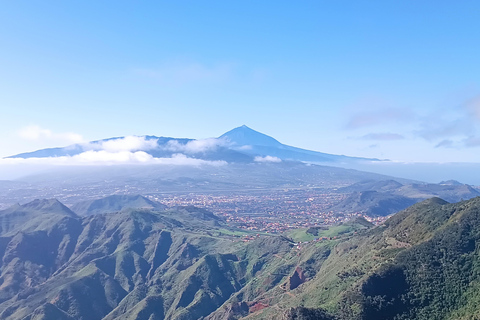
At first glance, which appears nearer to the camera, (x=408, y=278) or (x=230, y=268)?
(x=408, y=278)

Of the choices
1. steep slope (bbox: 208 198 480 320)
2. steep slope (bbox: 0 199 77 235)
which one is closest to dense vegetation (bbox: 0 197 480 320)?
steep slope (bbox: 208 198 480 320)

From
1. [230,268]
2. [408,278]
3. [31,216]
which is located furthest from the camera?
[31,216]

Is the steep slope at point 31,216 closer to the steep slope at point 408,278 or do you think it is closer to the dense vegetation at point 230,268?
the dense vegetation at point 230,268

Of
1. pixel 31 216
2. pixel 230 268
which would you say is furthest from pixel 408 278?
pixel 31 216

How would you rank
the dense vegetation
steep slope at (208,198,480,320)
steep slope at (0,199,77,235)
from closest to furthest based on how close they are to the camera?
steep slope at (208,198,480,320)
the dense vegetation
steep slope at (0,199,77,235)

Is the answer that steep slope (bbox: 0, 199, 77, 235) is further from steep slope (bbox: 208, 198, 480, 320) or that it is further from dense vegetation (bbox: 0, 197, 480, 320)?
steep slope (bbox: 208, 198, 480, 320)

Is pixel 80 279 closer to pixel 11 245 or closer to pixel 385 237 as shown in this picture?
pixel 11 245

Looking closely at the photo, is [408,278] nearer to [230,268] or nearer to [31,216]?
[230,268]

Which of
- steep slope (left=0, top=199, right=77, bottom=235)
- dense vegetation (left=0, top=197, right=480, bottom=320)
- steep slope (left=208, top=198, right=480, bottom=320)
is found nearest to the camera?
steep slope (left=208, top=198, right=480, bottom=320)

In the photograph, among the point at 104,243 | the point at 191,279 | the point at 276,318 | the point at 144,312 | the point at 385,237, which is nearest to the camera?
the point at 276,318

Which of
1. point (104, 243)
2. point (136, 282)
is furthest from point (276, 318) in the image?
point (104, 243)

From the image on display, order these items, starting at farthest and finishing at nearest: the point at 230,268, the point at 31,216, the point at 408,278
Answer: the point at 31,216, the point at 230,268, the point at 408,278
